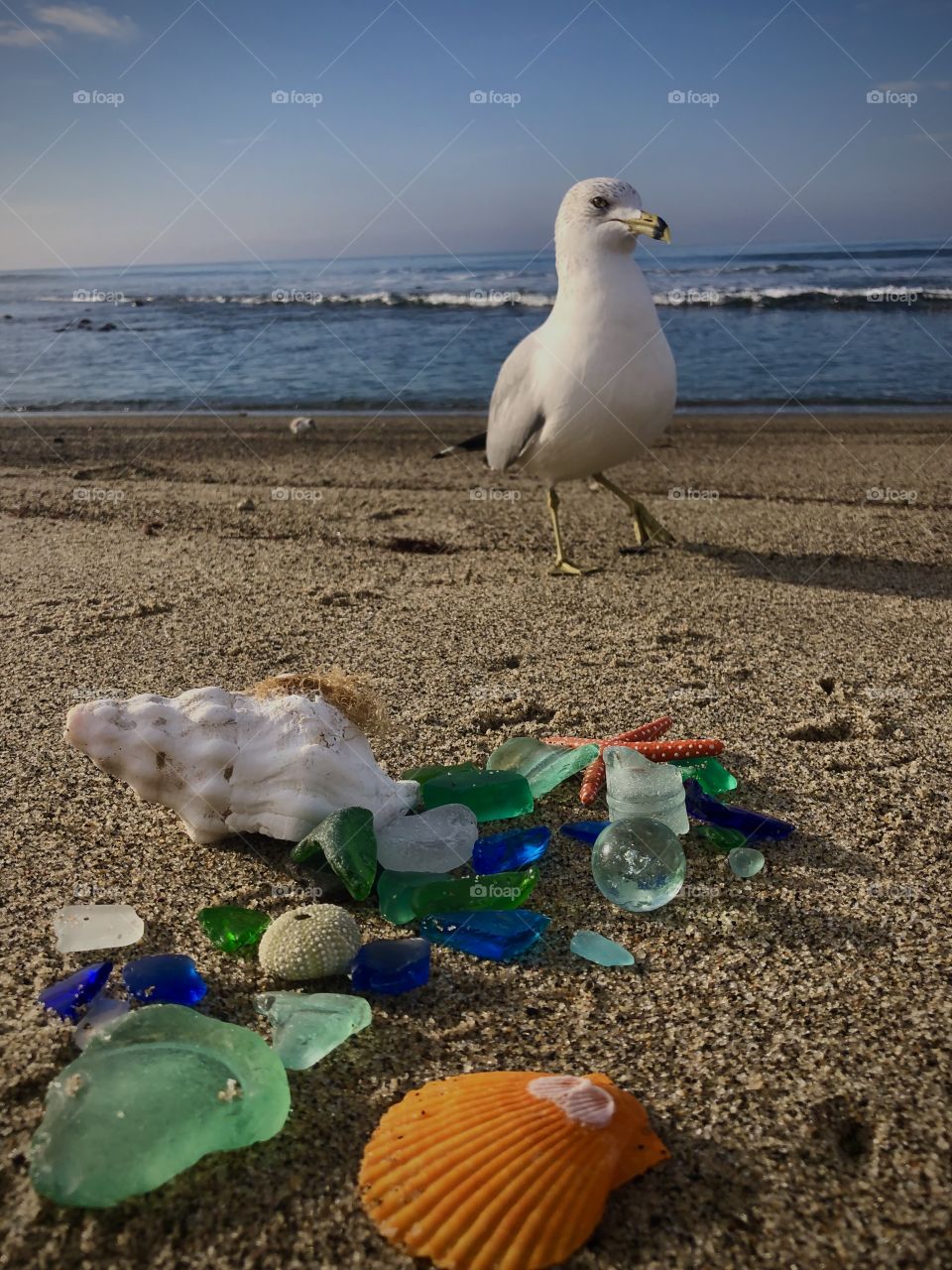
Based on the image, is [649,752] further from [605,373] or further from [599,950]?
[605,373]

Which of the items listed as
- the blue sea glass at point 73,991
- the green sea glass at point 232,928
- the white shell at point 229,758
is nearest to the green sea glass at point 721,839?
the white shell at point 229,758

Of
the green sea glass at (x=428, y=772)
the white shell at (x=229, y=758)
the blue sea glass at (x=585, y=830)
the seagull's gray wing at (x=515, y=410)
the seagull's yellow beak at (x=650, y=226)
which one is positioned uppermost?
the seagull's yellow beak at (x=650, y=226)

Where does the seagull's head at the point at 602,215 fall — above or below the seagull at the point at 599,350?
above

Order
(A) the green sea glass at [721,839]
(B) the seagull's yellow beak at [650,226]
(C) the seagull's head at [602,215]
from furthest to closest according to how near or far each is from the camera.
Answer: (C) the seagull's head at [602,215] → (B) the seagull's yellow beak at [650,226] → (A) the green sea glass at [721,839]

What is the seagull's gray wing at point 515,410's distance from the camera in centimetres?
527

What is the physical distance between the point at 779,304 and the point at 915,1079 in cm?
1916

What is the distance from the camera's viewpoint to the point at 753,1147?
1.49 meters

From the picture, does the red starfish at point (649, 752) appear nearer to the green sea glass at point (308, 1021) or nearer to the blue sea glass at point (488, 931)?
the blue sea glass at point (488, 931)

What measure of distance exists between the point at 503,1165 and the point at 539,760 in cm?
135

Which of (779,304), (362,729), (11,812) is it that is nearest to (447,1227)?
(362,729)

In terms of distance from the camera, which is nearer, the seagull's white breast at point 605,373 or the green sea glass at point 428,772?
the green sea glass at point 428,772

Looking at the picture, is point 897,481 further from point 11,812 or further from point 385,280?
point 385,280

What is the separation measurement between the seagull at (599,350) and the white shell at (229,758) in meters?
2.74

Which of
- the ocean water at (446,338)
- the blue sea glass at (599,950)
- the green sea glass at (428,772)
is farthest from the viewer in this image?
the ocean water at (446,338)
